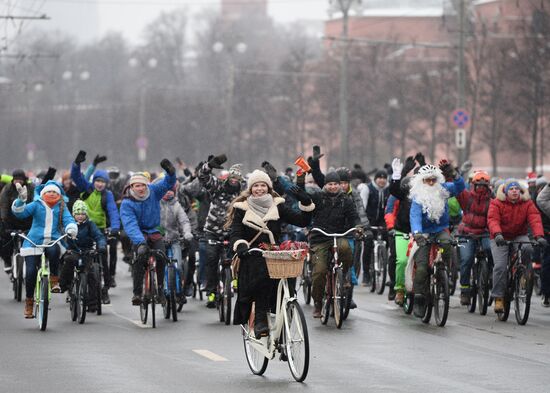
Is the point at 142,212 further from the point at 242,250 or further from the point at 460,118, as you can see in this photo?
the point at 460,118

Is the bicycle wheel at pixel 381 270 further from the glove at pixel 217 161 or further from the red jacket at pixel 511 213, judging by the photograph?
the glove at pixel 217 161

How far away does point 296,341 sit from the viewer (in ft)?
39.3

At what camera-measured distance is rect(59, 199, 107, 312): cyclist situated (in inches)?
703

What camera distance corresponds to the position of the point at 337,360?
46.4ft

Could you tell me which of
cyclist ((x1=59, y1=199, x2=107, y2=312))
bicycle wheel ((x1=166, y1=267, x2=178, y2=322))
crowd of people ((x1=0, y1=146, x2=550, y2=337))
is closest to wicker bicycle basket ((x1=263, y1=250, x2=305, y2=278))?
crowd of people ((x1=0, y1=146, x2=550, y2=337))

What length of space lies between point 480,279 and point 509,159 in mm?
62339

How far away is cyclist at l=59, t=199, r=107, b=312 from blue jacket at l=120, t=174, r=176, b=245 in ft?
2.98

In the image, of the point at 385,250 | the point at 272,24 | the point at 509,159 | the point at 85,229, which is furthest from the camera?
the point at 272,24

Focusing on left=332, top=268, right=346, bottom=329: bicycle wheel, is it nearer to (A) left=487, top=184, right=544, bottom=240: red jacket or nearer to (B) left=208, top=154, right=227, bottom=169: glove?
(B) left=208, top=154, right=227, bottom=169: glove

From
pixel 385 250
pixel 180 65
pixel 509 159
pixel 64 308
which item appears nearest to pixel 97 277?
pixel 64 308

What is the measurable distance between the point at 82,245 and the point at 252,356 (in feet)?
19.2

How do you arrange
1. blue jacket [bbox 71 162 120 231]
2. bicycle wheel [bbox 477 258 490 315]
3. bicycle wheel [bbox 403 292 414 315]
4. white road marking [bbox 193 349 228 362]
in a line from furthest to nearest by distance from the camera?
blue jacket [bbox 71 162 120 231], bicycle wheel [bbox 477 258 490 315], bicycle wheel [bbox 403 292 414 315], white road marking [bbox 193 349 228 362]

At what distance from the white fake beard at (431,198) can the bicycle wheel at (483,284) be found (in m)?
1.51

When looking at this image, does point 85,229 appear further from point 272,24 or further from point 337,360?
point 272,24
